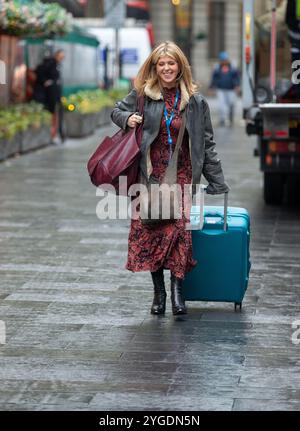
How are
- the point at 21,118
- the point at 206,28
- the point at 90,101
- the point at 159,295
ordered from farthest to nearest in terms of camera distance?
the point at 206,28, the point at 90,101, the point at 21,118, the point at 159,295

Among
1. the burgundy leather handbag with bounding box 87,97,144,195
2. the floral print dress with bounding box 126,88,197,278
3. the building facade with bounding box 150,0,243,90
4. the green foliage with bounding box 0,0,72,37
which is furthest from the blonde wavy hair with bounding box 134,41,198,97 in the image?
the building facade with bounding box 150,0,243,90

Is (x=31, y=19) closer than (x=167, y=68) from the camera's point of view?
No

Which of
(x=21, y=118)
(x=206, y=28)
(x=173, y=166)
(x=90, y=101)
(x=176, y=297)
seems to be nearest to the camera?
(x=173, y=166)

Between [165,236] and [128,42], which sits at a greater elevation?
[165,236]

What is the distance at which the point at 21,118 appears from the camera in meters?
22.2

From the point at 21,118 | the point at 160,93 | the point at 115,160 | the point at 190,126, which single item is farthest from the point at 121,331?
the point at 21,118

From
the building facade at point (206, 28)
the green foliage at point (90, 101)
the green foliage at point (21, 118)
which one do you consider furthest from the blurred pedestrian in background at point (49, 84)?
the building facade at point (206, 28)

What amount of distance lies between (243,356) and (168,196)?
53.0 inches

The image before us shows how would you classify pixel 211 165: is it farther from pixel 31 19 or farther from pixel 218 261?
pixel 31 19

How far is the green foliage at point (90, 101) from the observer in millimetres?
27109

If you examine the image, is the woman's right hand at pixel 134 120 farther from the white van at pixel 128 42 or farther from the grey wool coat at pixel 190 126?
the white van at pixel 128 42

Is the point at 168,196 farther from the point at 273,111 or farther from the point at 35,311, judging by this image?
the point at 273,111

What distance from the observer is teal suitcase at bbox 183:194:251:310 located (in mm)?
8211

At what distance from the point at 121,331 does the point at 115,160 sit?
3.41 ft
